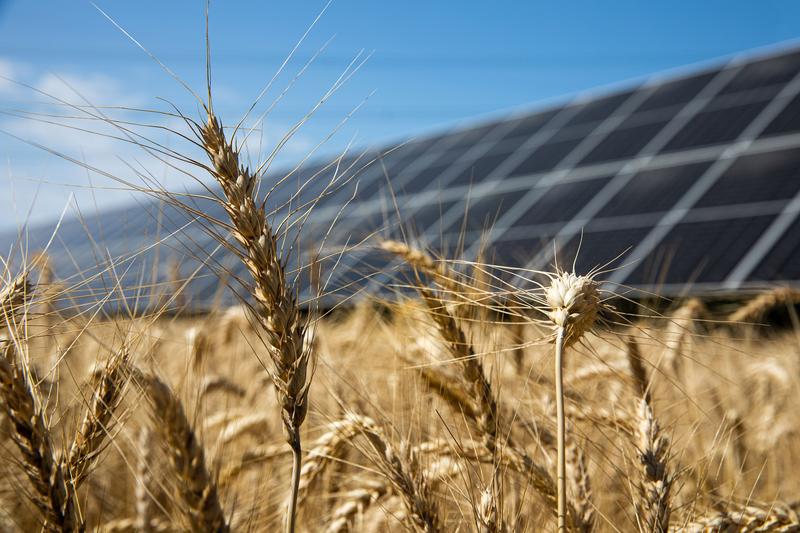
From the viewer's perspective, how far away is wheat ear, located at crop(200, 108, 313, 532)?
0.94 m

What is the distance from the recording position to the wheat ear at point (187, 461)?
98cm

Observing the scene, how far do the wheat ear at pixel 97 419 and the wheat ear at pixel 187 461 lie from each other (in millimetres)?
92

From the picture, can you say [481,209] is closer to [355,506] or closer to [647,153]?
[647,153]

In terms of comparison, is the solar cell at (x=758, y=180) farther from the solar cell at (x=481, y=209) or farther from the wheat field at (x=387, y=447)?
the wheat field at (x=387, y=447)

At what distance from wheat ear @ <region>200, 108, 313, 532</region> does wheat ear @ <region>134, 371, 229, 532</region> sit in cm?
13

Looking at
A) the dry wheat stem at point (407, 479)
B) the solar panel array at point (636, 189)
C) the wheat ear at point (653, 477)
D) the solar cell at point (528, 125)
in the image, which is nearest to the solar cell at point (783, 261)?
the solar panel array at point (636, 189)

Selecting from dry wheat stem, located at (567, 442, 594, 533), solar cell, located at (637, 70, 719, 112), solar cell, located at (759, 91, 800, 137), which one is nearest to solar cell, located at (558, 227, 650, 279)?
solar cell, located at (759, 91, 800, 137)

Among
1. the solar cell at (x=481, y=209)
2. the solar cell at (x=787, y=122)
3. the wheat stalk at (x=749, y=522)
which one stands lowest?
the wheat stalk at (x=749, y=522)

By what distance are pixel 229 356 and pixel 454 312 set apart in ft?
8.71

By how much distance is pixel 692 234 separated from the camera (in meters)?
6.24

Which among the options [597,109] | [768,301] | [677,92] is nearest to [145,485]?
[768,301]

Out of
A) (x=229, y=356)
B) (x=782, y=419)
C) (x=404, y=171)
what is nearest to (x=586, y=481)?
(x=782, y=419)

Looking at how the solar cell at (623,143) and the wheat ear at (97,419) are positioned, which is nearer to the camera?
the wheat ear at (97,419)

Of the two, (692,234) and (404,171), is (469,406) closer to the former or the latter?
(692,234)
